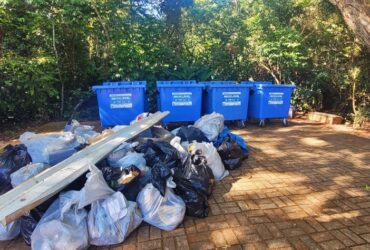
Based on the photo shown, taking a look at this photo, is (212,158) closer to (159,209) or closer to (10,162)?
(159,209)

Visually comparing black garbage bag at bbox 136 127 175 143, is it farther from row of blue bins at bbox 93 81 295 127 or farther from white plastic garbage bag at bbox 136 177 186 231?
white plastic garbage bag at bbox 136 177 186 231

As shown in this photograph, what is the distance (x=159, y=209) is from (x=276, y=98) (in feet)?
15.6

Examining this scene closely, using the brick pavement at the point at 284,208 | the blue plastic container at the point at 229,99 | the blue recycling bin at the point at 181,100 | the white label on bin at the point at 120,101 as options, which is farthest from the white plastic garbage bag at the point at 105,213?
the blue plastic container at the point at 229,99

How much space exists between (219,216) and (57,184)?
4.96 ft

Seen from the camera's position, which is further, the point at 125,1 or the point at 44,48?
the point at 125,1

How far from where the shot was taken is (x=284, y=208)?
291 cm

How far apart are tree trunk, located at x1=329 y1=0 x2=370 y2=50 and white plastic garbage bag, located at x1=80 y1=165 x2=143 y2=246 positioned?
464 centimetres

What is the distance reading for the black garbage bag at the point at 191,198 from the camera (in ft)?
8.97

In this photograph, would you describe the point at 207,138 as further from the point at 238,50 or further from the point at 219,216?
the point at 238,50

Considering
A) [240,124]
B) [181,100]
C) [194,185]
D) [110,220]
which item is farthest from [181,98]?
[110,220]

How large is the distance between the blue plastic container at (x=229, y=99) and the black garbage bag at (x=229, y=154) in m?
2.31

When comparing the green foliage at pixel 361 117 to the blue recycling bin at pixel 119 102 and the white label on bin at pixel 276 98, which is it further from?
the blue recycling bin at pixel 119 102

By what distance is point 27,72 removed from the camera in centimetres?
624

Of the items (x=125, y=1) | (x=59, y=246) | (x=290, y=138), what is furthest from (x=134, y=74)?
(x=59, y=246)
